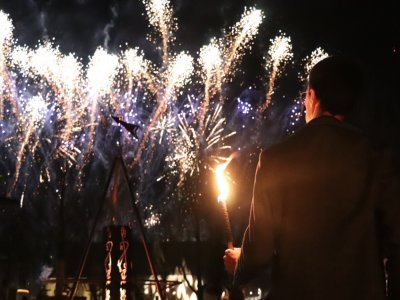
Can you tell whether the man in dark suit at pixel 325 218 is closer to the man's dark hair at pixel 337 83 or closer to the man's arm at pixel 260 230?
the man's arm at pixel 260 230

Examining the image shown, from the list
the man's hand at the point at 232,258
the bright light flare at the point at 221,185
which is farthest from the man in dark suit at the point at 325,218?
the bright light flare at the point at 221,185

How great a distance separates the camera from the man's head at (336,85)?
7.92 ft

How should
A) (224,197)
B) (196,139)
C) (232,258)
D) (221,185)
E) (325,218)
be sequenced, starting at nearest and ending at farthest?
1. (325,218)
2. (232,258)
3. (224,197)
4. (221,185)
5. (196,139)

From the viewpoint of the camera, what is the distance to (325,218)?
220 centimetres

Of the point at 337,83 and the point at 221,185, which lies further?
the point at 221,185

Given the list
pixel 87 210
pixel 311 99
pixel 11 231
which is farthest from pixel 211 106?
pixel 311 99

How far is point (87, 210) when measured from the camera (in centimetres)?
4041

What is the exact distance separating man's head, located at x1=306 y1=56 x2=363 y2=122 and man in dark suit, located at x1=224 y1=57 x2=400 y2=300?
0.39ft

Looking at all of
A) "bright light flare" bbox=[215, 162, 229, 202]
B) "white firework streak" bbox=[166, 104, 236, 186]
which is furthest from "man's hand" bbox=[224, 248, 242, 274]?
"white firework streak" bbox=[166, 104, 236, 186]

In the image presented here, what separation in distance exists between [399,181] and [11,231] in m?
41.4

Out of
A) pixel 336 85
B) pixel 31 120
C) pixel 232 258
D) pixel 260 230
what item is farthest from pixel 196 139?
pixel 260 230

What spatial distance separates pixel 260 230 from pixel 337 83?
2.38ft

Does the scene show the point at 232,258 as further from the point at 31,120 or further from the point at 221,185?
the point at 31,120

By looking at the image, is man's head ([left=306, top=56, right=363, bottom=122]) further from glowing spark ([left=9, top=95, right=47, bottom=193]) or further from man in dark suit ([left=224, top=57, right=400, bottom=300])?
glowing spark ([left=9, top=95, right=47, bottom=193])
